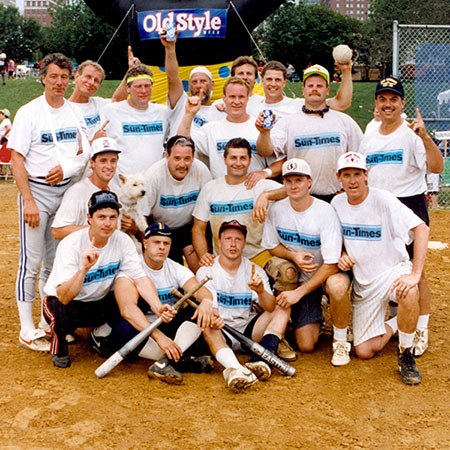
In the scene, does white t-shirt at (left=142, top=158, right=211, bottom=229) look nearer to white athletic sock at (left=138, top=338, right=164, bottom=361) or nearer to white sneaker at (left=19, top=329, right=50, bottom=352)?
white athletic sock at (left=138, top=338, right=164, bottom=361)

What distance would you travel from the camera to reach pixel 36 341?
546cm

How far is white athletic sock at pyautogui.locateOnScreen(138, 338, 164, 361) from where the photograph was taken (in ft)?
16.6

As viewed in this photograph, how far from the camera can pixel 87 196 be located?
5.23 meters

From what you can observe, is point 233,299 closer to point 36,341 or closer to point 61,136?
point 36,341

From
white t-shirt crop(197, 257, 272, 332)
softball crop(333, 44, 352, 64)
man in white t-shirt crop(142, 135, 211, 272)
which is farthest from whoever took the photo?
softball crop(333, 44, 352, 64)

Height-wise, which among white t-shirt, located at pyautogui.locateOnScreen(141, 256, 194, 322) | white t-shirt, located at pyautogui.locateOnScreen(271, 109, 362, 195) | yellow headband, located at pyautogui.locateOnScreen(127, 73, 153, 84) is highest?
yellow headband, located at pyautogui.locateOnScreen(127, 73, 153, 84)

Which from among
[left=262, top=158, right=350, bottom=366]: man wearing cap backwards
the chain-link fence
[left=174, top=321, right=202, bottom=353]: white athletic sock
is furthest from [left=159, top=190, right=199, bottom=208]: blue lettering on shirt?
the chain-link fence

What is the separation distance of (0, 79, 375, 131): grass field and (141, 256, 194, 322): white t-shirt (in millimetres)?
17609

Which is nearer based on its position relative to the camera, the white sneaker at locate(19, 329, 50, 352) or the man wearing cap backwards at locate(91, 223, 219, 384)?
the man wearing cap backwards at locate(91, 223, 219, 384)

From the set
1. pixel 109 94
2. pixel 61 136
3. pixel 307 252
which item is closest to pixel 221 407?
pixel 307 252

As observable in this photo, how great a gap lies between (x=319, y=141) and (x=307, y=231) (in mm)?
941

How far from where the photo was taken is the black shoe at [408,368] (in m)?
4.73

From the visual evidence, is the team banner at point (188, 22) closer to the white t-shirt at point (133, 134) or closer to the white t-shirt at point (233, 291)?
the white t-shirt at point (133, 134)

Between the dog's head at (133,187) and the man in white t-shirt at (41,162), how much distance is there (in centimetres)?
45
